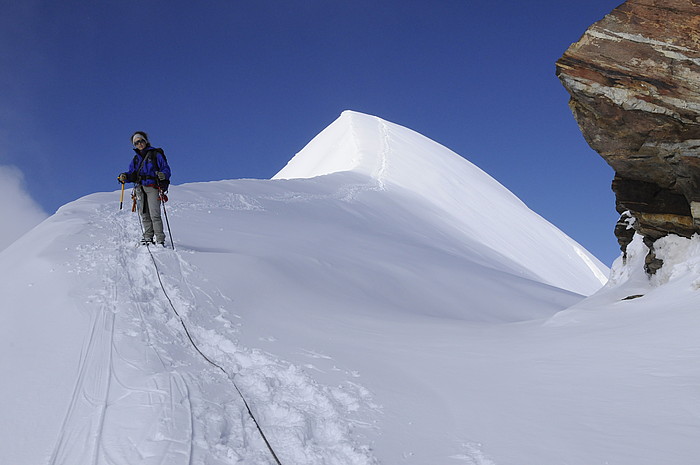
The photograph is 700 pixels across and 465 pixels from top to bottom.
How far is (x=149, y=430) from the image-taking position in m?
3.14

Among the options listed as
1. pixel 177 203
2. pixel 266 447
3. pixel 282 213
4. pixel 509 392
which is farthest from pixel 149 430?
pixel 282 213

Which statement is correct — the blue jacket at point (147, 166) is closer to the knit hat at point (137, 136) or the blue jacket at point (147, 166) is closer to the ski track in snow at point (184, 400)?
the knit hat at point (137, 136)

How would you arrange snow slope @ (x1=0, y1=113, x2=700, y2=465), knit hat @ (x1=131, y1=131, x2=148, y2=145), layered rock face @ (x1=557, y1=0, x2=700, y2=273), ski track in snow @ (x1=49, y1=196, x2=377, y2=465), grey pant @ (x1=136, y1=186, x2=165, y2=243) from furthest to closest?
knit hat @ (x1=131, y1=131, x2=148, y2=145) < grey pant @ (x1=136, y1=186, x2=165, y2=243) < layered rock face @ (x1=557, y1=0, x2=700, y2=273) < snow slope @ (x1=0, y1=113, x2=700, y2=465) < ski track in snow @ (x1=49, y1=196, x2=377, y2=465)

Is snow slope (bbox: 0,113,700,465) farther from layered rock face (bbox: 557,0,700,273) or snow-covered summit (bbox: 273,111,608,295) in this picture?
snow-covered summit (bbox: 273,111,608,295)

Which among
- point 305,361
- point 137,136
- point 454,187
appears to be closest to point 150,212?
point 137,136

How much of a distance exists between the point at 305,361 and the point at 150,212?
5071 mm

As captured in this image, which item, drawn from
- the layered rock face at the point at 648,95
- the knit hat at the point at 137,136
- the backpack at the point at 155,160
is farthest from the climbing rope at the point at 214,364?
the layered rock face at the point at 648,95

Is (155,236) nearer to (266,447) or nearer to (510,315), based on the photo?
(266,447)

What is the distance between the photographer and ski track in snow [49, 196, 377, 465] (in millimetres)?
3021

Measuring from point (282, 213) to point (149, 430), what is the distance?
38.1 ft

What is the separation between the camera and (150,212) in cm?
851

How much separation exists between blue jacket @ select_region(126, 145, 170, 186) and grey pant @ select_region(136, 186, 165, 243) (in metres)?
0.16

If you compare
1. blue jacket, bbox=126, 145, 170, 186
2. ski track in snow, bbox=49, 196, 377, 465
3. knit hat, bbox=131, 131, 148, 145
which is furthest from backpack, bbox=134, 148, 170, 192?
ski track in snow, bbox=49, 196, 377, 465

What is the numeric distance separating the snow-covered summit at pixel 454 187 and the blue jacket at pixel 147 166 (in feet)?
56.4
